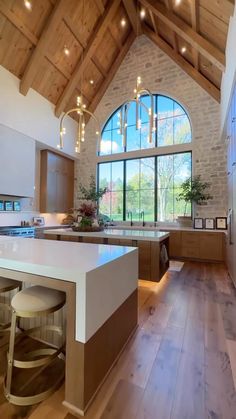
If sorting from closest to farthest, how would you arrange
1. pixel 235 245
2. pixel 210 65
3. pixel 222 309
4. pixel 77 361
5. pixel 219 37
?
pixel 77 361 → pixel 222 309 → pixel 235 245 → pixel 219 37 → pixel 210 65

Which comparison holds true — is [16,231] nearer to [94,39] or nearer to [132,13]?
[94,39]

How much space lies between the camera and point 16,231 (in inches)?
173

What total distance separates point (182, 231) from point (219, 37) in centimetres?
389

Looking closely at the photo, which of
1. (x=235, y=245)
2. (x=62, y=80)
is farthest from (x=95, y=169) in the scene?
(x=235, y=245)

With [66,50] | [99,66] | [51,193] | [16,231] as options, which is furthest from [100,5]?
[16,231]

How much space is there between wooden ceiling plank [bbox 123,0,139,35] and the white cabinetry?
13.1ft

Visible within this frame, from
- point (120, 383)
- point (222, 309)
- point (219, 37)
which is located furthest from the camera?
point (219, 37)

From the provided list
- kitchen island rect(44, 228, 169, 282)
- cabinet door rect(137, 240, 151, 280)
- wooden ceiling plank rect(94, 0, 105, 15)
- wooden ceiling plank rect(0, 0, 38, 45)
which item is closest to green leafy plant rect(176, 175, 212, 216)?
kitchen island rect(44, 228, 169, 282)

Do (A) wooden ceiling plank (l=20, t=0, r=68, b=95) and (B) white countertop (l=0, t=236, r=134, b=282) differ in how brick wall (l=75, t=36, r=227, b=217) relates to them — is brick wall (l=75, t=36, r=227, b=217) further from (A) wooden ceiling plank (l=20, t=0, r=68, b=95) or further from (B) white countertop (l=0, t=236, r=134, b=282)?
(B) white countertop (l=0, t=236, r=134, b=282)

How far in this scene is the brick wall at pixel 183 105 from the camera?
203 inches

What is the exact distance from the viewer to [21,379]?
1.42m

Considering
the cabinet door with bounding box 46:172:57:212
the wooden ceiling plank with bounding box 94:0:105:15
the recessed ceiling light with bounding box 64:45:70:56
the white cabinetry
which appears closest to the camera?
the white cabinetry

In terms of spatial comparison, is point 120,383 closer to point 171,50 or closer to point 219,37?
point 219,37

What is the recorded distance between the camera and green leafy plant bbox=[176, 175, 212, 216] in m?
5.03
